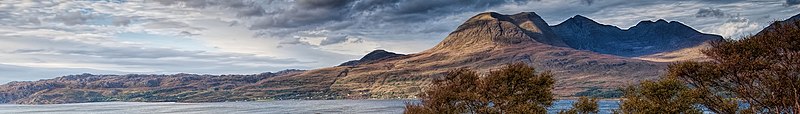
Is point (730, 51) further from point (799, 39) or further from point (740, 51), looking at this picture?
point (799, 39)

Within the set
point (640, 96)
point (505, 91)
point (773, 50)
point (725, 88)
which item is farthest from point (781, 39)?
point (505, 91)

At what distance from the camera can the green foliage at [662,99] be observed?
4650cm

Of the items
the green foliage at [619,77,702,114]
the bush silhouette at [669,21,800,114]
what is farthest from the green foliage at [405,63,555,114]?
the bush silhouette at [669,21,800,114]

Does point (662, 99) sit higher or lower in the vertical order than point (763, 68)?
lower

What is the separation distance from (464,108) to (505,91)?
5309 mm

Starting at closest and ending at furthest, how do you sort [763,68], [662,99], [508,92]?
[763,68]
[662,99]
[508,92]

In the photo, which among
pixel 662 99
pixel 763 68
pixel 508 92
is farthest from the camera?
pixel 508 92

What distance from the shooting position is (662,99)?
1911 inches

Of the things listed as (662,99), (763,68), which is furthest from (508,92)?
(763,68)

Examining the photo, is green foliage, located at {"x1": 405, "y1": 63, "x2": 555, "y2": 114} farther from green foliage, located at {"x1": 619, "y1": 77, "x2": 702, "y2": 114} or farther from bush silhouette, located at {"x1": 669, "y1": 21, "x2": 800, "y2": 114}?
bush silhouette, located at {"x1": 669, "y1": 21, "x2": 800, "y2": 114}

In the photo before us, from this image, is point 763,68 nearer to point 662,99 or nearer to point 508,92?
point 662,99

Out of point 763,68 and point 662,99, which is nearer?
point 763,68

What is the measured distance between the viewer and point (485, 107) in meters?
52.4

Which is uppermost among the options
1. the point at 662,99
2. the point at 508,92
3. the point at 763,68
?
the point at 763,68
